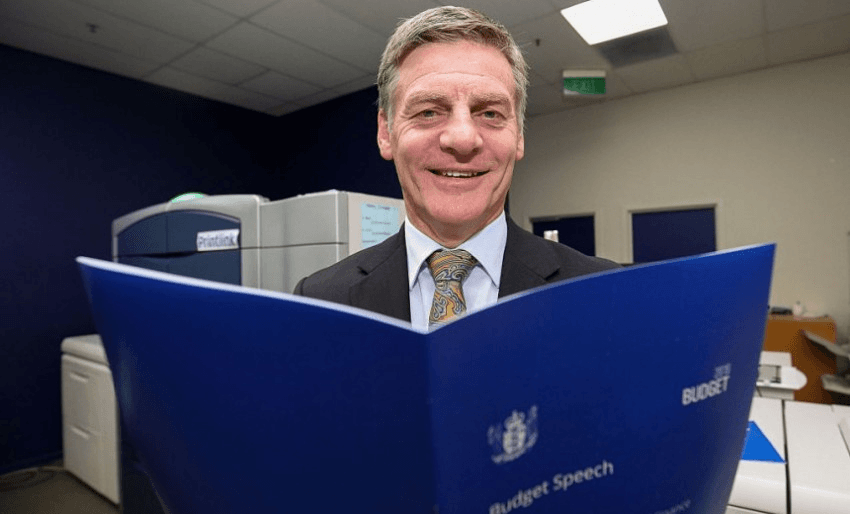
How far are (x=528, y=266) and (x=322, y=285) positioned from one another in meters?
0.39

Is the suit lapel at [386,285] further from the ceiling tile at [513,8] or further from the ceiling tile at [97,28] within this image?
the ceiling tile at [97,28]

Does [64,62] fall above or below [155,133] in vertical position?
above

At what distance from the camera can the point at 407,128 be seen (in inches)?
28.9

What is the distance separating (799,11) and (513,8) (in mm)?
1915

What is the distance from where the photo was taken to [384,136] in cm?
85

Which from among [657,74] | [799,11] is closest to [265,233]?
[799,11]

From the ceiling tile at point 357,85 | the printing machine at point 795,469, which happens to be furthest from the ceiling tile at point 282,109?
the printing machine at point 795,469

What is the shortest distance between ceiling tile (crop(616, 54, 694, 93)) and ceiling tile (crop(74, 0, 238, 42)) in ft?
10.3

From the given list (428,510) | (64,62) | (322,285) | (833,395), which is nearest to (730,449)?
(428,510)

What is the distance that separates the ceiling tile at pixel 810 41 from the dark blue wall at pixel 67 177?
3107mm

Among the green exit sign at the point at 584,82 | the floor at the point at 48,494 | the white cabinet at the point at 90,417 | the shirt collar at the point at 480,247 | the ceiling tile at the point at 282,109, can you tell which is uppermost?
the ceiling tile at the point at 282,109

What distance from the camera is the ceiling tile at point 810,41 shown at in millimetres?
3318

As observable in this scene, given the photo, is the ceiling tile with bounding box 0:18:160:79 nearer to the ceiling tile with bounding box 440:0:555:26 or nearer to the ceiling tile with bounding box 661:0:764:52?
the ceiling tile with bounding box 440:0:555:26

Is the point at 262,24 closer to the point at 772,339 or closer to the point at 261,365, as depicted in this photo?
the point at 261,365
